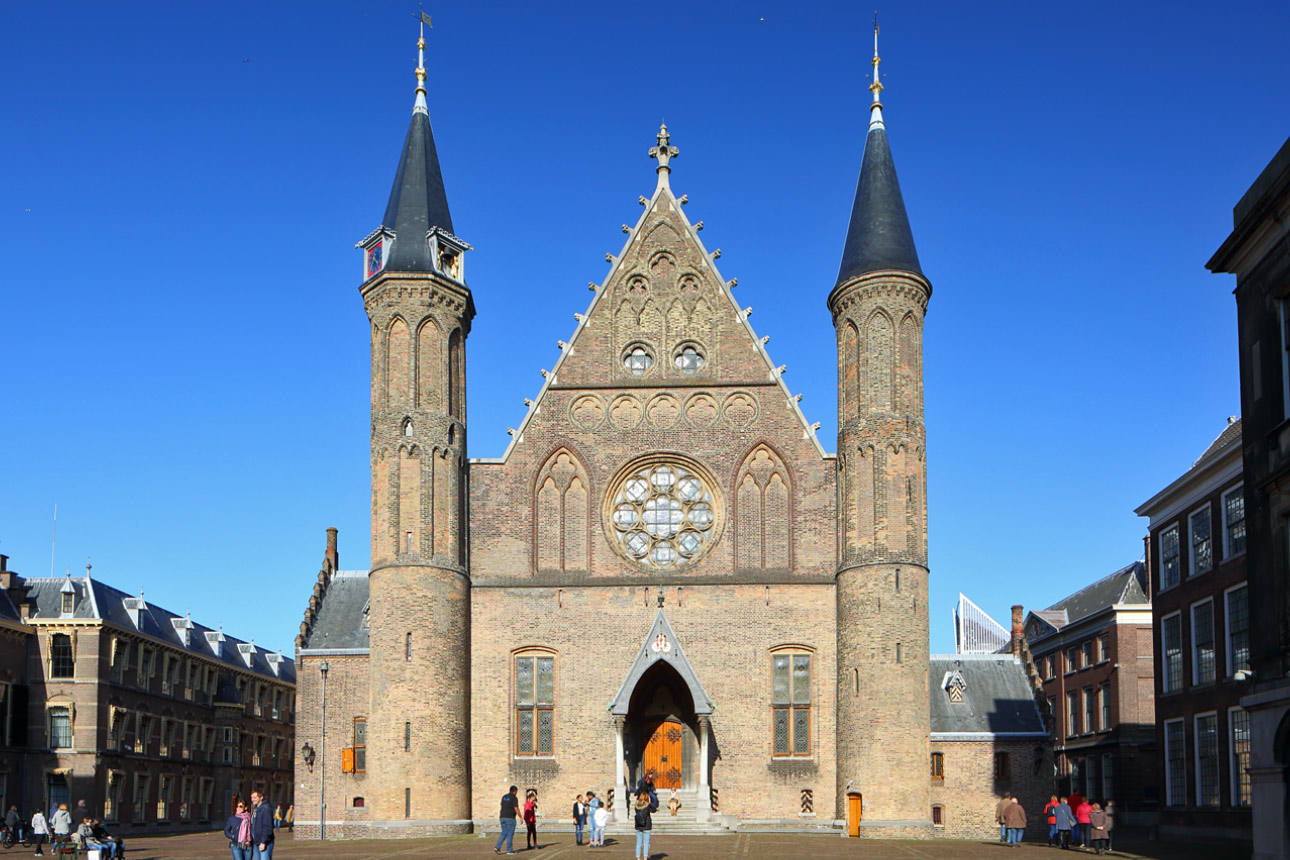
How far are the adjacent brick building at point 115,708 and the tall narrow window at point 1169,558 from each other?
4060 centimetres

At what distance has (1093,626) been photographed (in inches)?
2384

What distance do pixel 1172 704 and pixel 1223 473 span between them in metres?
7.62

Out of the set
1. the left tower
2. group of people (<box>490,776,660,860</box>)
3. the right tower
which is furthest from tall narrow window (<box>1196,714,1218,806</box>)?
the left tower

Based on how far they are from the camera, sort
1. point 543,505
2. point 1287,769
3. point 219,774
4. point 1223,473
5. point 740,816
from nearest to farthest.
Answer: point 1287,769 < point 1223,473 < point 740,816 < point 543,505 < point 219,774

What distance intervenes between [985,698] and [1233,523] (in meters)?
12.0

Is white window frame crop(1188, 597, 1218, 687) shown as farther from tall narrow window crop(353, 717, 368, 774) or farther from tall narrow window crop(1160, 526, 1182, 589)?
tall narrow window crop(353, 717, 368, 774)

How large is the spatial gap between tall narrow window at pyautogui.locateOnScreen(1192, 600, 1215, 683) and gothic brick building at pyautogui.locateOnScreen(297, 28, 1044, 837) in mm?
6897

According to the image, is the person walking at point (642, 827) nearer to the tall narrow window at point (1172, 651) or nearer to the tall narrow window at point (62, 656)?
the tall narrow window at point (1172, 651)

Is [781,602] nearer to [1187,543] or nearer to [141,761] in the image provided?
[1187,543]

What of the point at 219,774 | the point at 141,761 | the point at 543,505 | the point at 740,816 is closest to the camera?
the point at 740,816

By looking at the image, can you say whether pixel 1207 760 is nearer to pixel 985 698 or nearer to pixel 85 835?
pixel 985 698

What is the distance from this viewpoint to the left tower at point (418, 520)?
38.2 metres

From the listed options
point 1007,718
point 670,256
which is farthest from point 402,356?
point 1007,718

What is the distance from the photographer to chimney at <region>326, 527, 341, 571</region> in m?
49.6
